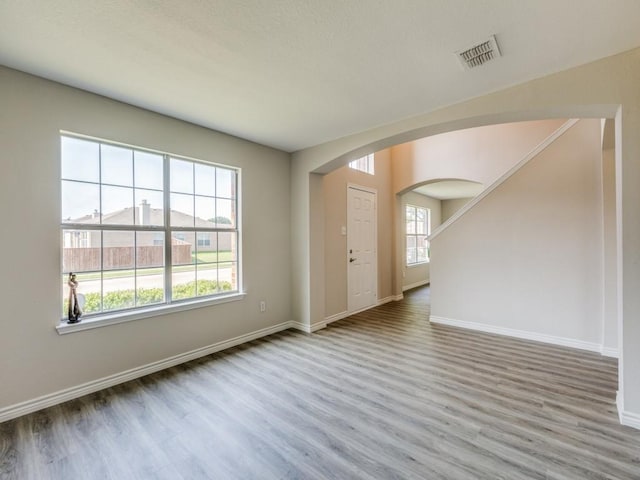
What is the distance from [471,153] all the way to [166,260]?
491 centimetres

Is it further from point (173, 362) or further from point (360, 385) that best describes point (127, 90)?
point (360, 385)

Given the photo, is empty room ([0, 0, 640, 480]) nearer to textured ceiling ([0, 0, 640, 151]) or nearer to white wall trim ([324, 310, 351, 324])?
textured ceiling ([0, 0, 640, 151])

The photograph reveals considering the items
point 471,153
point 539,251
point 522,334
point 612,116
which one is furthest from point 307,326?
point 471,153

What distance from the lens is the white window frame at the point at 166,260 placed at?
2.46 meters

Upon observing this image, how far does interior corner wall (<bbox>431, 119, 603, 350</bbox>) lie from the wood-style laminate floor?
595mm

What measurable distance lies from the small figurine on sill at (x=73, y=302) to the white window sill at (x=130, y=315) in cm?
5

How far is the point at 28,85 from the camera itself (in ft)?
7.25

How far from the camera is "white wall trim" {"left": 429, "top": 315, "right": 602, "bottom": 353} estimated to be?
10.9ft

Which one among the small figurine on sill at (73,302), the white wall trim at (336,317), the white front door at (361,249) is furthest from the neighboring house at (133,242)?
the white front door at (361,249)

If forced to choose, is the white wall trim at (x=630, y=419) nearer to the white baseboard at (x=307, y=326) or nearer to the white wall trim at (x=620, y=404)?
the white wall trim at (x=620, y=404)

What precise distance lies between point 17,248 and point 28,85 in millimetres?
1266

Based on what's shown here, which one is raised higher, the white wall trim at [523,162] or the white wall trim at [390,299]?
the white wall trim at [523,162]

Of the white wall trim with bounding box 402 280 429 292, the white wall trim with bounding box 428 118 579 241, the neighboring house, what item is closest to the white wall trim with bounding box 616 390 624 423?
the white wall trim with bounding box 428 118 579 241

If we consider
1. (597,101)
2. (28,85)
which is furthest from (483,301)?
(28,85)
